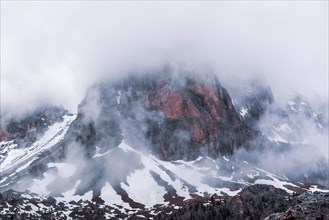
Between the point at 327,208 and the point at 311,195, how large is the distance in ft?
7.91

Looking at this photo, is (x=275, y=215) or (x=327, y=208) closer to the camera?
(x=327, y=208)

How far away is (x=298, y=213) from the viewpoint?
25906mm

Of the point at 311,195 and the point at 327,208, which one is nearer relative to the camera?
the point at 327,208

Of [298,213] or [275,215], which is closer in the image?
[298,213]

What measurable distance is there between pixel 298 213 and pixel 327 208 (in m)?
1.73

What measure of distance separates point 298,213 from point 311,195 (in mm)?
3346

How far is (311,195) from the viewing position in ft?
94.7

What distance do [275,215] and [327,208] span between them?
3.11 m

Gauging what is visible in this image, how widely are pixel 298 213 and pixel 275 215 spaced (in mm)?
2763

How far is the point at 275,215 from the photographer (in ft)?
93.6

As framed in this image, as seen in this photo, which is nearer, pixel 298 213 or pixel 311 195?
pixel 298 213

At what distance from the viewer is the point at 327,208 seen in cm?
2648

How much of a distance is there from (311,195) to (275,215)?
2347 millimetres
